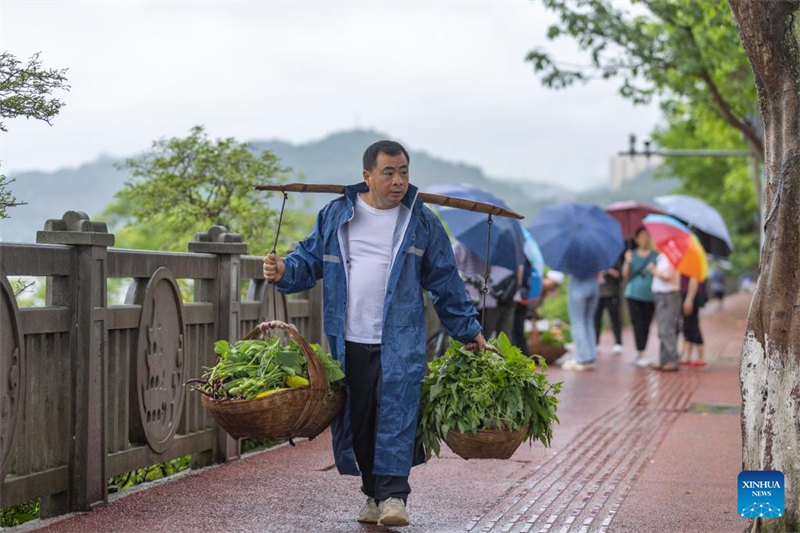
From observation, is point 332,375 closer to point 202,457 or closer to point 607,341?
point 202,457

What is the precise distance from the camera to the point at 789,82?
5.30 m

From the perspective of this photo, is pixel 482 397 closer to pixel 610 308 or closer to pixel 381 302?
pixel 381 302

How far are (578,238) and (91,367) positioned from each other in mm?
11146

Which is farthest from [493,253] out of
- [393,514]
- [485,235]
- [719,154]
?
[719,154]

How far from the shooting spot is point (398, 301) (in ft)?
19.2

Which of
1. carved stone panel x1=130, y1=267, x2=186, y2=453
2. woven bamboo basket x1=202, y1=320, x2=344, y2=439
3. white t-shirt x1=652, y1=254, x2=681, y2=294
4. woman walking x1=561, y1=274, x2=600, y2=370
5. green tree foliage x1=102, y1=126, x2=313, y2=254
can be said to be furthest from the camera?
woman walking x1=561, y1=274, x2=600, y2=370

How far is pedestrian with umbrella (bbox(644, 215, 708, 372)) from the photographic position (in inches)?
643

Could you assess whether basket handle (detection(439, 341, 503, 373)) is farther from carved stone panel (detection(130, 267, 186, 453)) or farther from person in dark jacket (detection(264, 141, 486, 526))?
Answer: carved stone panel (detection(130, 267, 186, 453))

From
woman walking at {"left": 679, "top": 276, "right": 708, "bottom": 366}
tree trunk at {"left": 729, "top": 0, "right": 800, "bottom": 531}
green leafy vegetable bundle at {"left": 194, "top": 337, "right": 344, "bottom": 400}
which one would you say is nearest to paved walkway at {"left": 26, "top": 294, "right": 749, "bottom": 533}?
green leafy vegetable bundle at {"left": 194, "top": 337, "right": 344, "bottom": 400}

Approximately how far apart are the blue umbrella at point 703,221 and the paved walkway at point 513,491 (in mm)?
7989

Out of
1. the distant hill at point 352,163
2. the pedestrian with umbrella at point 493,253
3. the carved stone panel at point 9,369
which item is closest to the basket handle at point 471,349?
the carved stone panel at point 9,369

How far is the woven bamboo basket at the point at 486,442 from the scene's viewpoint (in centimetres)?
569

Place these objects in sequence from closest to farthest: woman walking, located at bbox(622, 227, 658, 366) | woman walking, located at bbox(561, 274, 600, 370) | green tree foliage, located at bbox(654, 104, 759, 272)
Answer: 1. woman walking, located at bbox(561, 274, 600, 370)
2. woman walking, located at bbox(622, 227, 658, 366)
3. green tree foliage, located at bbox(654, 104, 759, 272)

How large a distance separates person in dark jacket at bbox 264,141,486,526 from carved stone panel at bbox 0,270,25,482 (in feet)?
3.94
